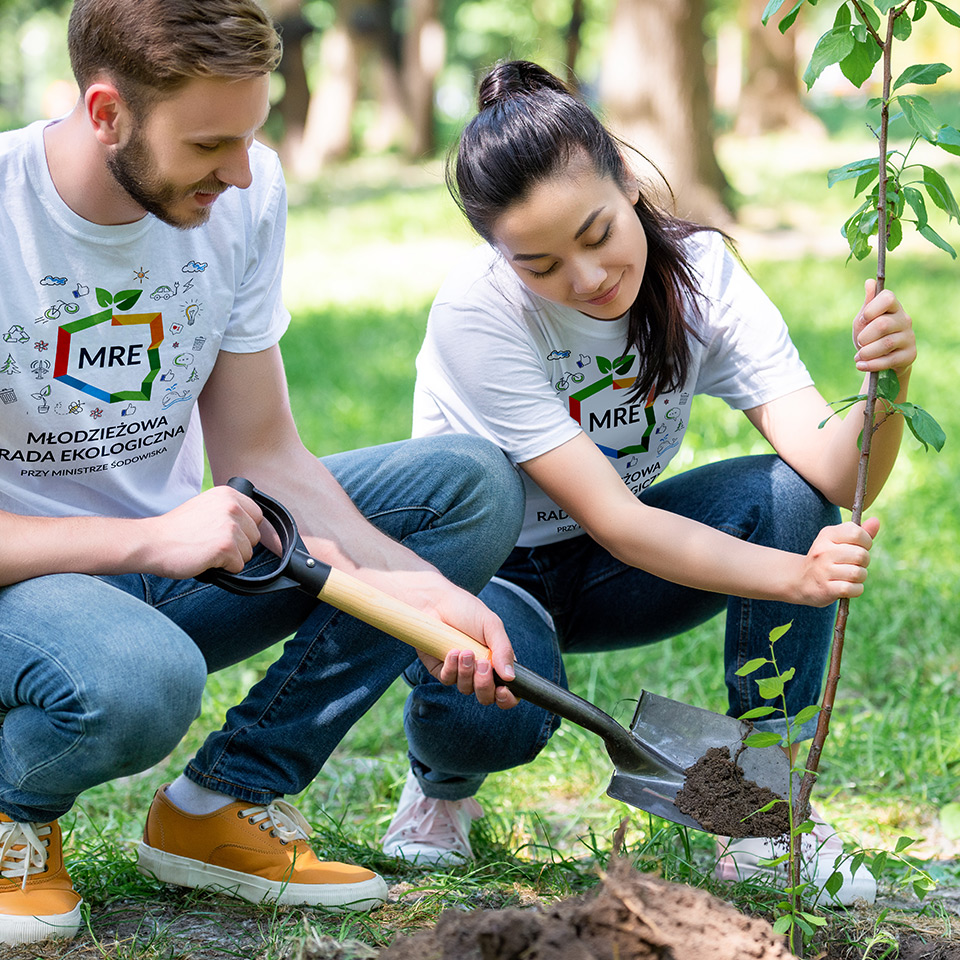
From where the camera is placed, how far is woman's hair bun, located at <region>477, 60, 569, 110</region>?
6.98 feet

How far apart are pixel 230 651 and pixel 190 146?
816 mm

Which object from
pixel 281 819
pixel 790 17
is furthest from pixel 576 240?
pixel 281 819

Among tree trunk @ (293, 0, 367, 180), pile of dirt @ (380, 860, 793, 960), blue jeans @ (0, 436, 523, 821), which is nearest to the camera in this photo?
pile of dirt @ (380, 860, 793, 960)

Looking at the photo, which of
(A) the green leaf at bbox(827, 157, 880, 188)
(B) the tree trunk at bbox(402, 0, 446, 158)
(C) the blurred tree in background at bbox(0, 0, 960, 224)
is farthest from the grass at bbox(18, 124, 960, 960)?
(B) the tree trunk at bbox(402, 0, 446, 158)

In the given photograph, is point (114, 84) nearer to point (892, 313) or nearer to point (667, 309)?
point (667, 309)

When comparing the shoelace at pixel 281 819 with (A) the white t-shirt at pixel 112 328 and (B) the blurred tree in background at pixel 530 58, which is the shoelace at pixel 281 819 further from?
(B) the blurred tree in background at pixel 530 58

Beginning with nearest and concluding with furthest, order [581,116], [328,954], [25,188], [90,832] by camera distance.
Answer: [328,954]
[25,188]
[581,116]
[90,832]

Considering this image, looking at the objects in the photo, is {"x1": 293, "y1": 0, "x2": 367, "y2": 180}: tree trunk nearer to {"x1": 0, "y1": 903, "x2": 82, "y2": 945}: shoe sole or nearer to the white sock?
the white sock

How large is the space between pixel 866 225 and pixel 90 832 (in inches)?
69.2

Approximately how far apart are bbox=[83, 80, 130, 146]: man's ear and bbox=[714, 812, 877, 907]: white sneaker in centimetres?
145

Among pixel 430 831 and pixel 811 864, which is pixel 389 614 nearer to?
pixel 430 831

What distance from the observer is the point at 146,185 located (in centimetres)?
179

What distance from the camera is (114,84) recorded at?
176 cm

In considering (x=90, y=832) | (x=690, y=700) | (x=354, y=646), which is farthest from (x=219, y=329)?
(x=690, y=700)
